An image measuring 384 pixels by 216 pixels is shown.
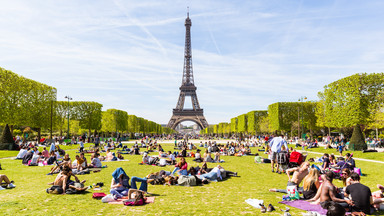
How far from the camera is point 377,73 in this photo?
3222cm

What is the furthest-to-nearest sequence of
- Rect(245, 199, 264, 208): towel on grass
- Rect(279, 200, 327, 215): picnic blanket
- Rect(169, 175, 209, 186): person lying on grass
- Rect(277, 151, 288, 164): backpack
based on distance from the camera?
Rect(277, 151, 288, 164): backpack, Rect(169, 175, 209, 186): person lying on grass, Rect(245, 199, 264, 208): towel on grass, Rect(279, 200, 327, 215): picnic blanket

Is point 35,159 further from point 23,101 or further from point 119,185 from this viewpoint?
point 23,101

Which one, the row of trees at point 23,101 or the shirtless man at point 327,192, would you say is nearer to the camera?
the shirtless man at point 327,192

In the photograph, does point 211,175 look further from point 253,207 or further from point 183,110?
point 183,110

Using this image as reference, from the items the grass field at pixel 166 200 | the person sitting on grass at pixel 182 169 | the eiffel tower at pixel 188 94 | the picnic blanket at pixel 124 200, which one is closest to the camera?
the grass field at pixel 166 200

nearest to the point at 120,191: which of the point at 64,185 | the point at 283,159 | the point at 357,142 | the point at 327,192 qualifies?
the point at 64,185

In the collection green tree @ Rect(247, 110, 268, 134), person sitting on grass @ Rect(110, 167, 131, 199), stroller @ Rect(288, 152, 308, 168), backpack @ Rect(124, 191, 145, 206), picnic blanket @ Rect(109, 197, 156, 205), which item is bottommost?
picnic blanket @ Rect(109, 197, 156, 205)

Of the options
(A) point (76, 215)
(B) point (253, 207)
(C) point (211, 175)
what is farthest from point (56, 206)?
(C) point (211, 175)

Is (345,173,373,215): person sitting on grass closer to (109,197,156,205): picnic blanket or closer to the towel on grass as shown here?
the towel on grass

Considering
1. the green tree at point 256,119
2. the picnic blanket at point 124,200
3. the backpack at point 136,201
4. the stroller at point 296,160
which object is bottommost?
the picnic blanket at point 124,200

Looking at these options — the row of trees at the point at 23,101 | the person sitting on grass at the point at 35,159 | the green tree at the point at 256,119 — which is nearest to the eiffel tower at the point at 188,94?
the green tree at the point at 256,119

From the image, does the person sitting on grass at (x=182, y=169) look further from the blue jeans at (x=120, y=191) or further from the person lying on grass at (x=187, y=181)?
the blue jeans at (x=120, y=191)

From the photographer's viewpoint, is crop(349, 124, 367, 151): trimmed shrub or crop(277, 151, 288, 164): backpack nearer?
crop(277, 151, 288, 164): backpack

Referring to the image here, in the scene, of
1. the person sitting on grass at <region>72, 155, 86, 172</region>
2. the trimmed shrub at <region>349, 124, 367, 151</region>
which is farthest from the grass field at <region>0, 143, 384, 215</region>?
the trimmed shrub at <region>349, 124, 367, 151</region>
